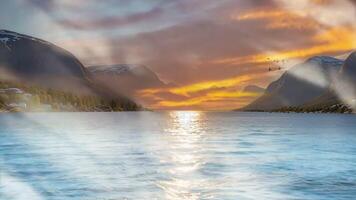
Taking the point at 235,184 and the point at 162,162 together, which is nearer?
the point at 235,184

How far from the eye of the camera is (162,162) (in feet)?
175

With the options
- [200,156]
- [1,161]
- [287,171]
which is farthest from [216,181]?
[1,161]

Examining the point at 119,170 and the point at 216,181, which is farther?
the point at 119,170

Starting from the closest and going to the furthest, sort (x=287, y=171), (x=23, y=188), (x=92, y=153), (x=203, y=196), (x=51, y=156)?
(x=203, y=196), (x=23, y=188), (x=287, y=171), (x=51, y=156), (x=92, y=153)

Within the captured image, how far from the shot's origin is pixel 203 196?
105 feet

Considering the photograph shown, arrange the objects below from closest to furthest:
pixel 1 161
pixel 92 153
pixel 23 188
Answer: pixel 23 188
pixel 1 161
pixel 92 153

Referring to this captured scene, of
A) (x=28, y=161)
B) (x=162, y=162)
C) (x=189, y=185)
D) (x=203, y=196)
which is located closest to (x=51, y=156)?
(x=28, y=161)

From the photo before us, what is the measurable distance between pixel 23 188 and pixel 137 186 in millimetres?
8329

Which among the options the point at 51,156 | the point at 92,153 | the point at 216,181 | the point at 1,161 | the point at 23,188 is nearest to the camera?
the point at 23,188

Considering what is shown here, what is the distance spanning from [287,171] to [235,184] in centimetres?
1003

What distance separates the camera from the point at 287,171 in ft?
149

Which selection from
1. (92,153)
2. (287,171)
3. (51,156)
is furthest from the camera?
(92,153)

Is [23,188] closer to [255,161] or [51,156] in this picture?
[51,156]

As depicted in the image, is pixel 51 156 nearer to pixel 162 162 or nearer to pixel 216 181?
pixel 162 162
